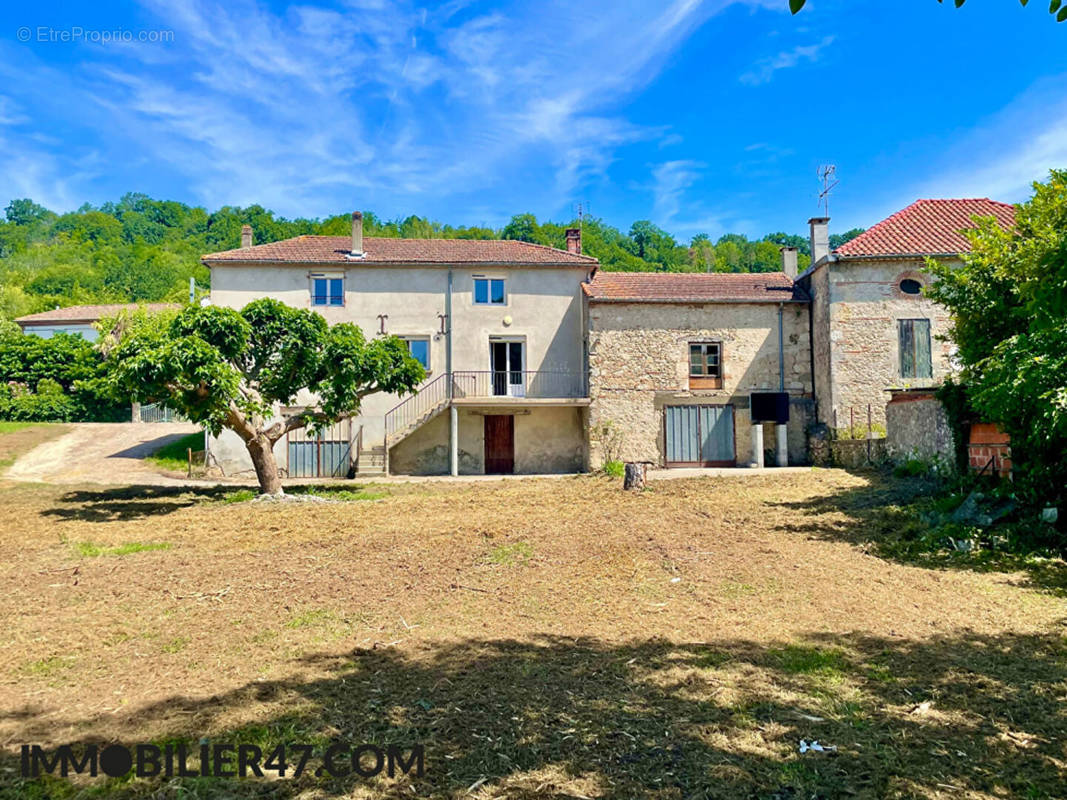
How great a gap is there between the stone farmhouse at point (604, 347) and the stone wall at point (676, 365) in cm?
4

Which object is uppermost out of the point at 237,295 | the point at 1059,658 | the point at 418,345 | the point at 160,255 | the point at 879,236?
the point at 160,255

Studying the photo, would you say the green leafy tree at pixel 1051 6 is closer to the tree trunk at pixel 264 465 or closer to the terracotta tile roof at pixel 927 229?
the tree trunk at pixel 264 465

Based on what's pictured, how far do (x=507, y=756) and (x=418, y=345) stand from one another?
62.5 feet

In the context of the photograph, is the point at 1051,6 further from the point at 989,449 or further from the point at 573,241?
the point at 573,241

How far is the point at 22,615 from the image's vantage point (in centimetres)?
556

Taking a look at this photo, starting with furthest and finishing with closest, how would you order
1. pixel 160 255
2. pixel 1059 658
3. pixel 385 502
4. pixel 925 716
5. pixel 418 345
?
1. pixel 160 255
2. pixel 418 345
3. pixel 385 502
4. pixel 1059 658
5. pixel 925 716

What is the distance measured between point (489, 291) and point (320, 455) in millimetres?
7515

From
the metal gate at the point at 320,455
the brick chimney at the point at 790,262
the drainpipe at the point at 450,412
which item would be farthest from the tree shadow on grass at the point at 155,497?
the brick chimney at the point at 790,262

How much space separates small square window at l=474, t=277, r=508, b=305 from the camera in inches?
862

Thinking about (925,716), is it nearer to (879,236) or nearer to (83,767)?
(83,767)

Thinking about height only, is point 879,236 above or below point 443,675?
above

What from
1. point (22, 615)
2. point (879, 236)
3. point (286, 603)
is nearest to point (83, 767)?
point (286, 603)

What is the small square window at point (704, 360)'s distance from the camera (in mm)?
20656

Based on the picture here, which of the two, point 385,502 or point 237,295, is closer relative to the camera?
point 385,502
